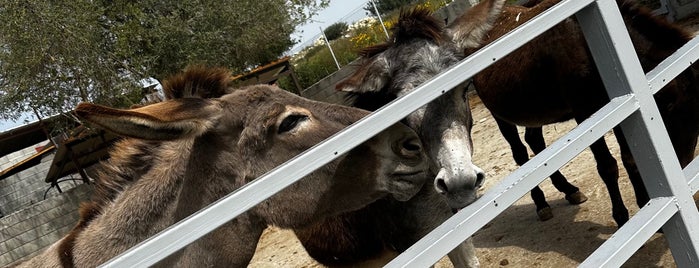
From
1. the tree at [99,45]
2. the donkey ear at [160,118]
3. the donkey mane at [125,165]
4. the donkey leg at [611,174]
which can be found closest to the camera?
the donkey ear at [160,118]

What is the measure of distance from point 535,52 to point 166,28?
9.36 m

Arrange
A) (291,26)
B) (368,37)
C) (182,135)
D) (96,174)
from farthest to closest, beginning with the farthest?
1. (291,26)
2. (368,37)
3. (96,174)
4. (182,135)

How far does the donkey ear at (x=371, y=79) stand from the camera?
3.09m

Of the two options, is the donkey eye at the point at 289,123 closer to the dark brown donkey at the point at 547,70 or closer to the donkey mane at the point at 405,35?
the dark brown donkey at the point at 547,70

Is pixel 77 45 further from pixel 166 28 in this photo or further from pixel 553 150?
pixel 553 150

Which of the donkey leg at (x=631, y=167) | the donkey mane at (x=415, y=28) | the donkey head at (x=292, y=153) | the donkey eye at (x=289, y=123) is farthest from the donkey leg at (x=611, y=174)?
the donkey eye at (x=289, y=123)

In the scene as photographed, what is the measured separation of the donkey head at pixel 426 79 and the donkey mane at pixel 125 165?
35.5 inches

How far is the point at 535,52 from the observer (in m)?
3.92

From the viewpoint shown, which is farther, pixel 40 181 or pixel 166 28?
pixel 40 181

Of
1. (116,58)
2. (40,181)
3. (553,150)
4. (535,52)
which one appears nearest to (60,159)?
(116,58)

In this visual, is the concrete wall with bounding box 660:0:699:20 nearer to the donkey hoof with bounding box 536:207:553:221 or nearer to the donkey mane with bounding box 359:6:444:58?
the donkey hoof with bounding box 536:207:553:221

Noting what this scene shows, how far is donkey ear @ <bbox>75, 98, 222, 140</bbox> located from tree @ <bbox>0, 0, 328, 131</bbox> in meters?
9.00

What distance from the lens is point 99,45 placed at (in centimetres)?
1073

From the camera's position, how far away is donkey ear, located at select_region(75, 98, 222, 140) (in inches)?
67.2
